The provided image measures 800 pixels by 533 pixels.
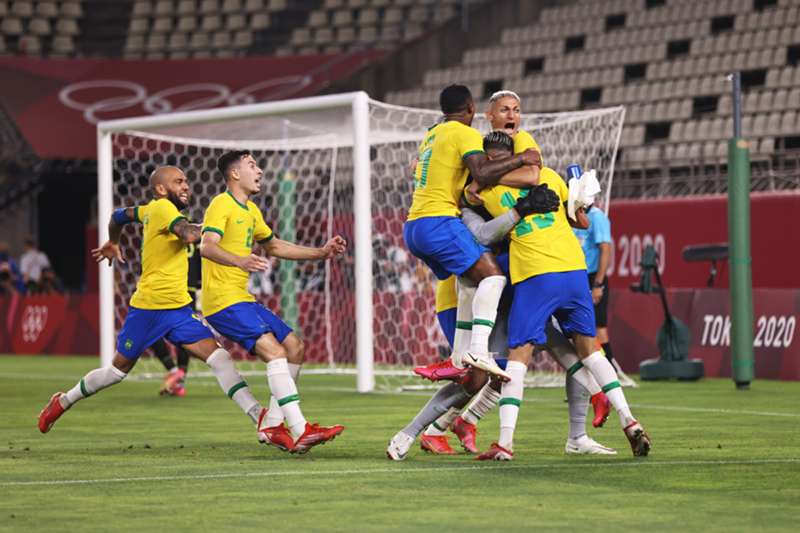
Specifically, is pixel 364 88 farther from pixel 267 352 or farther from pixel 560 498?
pixel 560 498

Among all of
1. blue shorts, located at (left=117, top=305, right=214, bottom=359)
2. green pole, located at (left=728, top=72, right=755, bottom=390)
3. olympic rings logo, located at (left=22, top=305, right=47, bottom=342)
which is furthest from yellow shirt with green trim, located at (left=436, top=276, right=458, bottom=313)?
olympic rings logo, located at (left=22, top=305, right=47, bottom=342)

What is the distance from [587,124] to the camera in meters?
18.6

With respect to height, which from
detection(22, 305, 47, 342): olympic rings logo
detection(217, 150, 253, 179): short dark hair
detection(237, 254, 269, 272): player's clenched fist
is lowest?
detection(22, 305, 47, 342): olympic rings logo

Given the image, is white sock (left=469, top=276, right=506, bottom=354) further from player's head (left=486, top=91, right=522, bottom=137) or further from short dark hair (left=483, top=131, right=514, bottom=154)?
player's head (left=486, top=91, right=522, bottom=137)

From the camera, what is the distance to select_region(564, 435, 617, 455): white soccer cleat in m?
9.31

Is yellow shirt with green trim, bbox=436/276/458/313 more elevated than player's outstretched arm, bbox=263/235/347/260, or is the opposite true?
player's outstretched arm, bbox=263/235/347/260

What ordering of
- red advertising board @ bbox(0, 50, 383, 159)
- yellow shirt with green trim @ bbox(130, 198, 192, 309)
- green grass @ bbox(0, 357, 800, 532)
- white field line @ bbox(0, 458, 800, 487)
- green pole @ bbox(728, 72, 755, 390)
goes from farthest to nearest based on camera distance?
red advertising board @ bbox(0, 50, 383, 159) < green pole @ bbox(728, 72, 755, 390) < yellow shirt with green trim @ bbox(130, 198, 192, 309) < white field line @ bbox(0, 458, 800, 487) < green grass @ bbox(0, 357, 800, 532)

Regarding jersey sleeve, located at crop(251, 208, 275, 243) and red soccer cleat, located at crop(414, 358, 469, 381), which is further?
jersey sleeve, located at crop(251, 208, 275, 243)

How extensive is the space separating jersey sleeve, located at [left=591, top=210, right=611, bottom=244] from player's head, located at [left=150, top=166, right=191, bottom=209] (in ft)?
16.2

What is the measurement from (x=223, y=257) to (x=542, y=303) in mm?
1883

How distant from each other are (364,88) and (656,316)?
600 inches

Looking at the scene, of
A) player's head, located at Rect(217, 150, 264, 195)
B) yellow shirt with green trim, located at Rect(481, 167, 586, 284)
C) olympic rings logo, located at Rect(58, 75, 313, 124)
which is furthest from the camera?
olympic rings logo, located at Rect(58, 75, 313, 124)

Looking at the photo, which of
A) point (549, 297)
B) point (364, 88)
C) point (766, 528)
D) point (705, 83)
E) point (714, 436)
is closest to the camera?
point (766, 528)

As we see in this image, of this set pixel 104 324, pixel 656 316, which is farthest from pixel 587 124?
pixel 104 324
